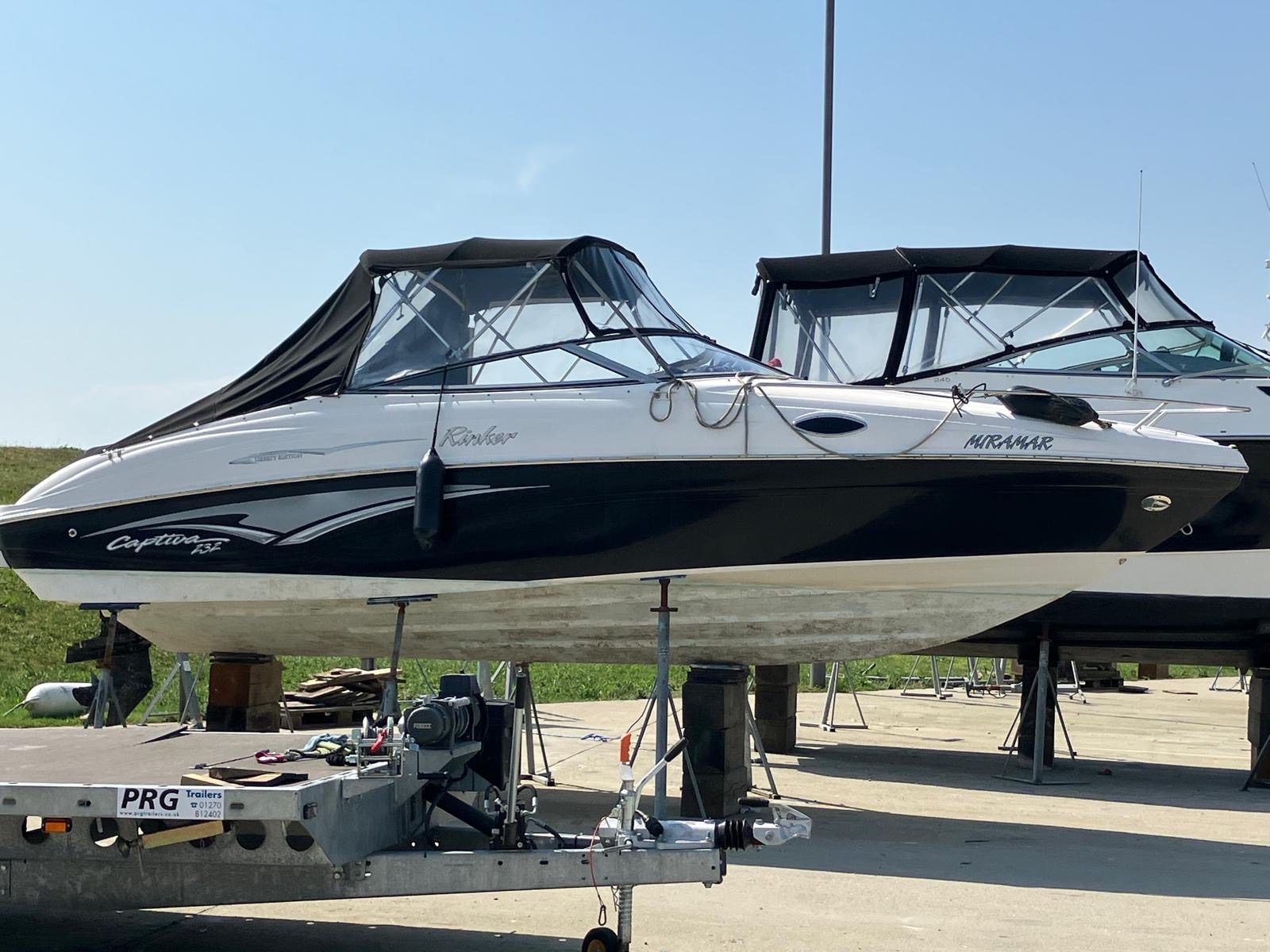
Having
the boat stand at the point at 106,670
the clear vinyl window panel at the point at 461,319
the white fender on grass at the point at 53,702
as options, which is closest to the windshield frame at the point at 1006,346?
the clear vinyl window panel at the point at 461,319

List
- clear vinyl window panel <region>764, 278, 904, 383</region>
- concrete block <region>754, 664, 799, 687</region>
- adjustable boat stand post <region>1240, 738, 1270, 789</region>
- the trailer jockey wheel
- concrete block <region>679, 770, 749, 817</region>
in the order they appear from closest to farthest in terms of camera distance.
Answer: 1. the trailer jockey wheel
2. concrete block <region>679, 770, 749, 817</region>
3. adjustable boat stand post <region>1240, 738, 1270, 789</region>
4. clear vinyl window panel <region>764, 278, 904, 383</region>
5. concrete block <region>754, 664, 799, 687</region>

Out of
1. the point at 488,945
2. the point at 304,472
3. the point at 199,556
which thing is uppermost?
the point at 304,472

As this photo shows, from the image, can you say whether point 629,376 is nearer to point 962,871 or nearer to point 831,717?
point 962,871

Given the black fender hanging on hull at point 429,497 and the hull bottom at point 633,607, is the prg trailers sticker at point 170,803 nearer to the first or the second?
the black fender hanging on hull at point 429,497

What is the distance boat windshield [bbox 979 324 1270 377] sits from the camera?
9523 millimetres

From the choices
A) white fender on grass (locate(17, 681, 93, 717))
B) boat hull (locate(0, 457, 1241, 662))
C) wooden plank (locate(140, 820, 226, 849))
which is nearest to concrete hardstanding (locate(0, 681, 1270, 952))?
wooden plank (locate(140, 820, 226, 849))

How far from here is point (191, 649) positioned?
9266 millimetres

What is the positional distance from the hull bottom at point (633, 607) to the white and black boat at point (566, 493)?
20 mm

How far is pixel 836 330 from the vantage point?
10.7 meters

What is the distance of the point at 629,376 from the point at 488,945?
11.4ft

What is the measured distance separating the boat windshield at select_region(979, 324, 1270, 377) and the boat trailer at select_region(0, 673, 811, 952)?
19.1 ft

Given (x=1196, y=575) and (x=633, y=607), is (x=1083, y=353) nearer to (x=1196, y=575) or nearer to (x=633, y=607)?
(x=1196, y=575)

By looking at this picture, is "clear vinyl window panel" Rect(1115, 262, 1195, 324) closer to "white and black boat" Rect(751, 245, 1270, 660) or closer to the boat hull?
"white and black boat" Rect(751, 245, 1270, 660)

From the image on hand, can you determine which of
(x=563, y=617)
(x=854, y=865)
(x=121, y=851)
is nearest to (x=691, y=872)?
(x=121, y=851)
